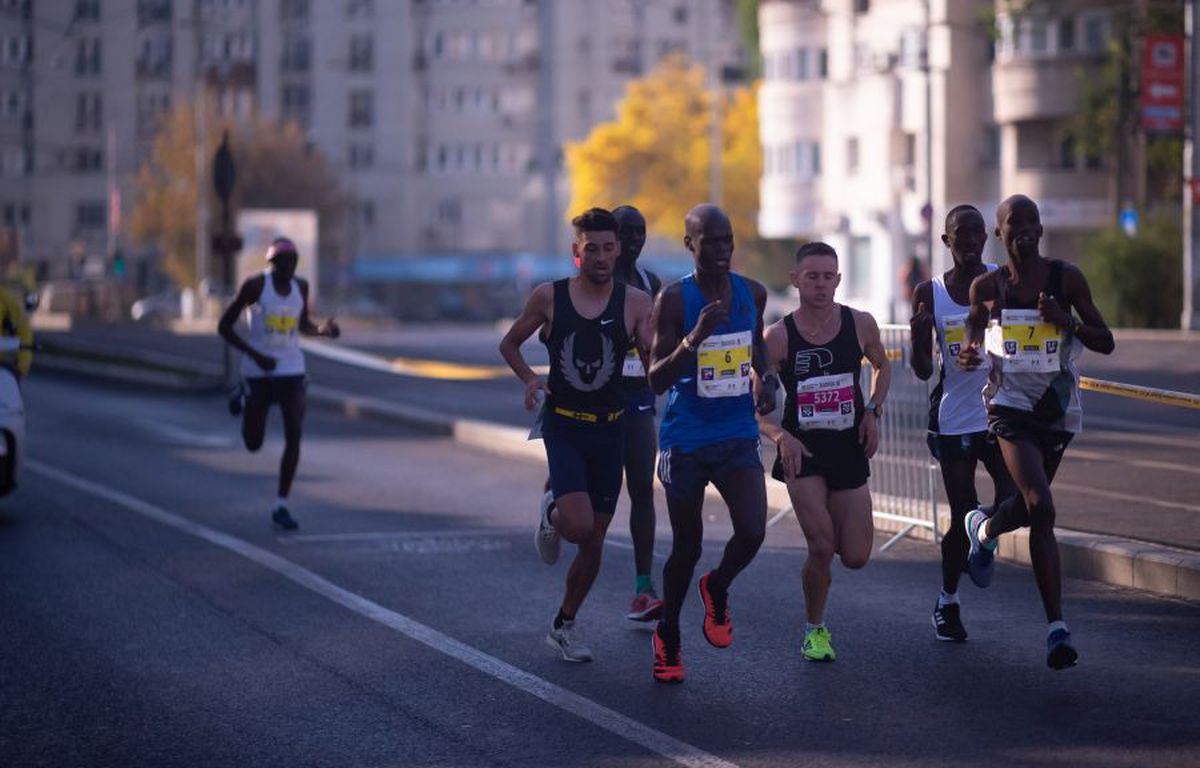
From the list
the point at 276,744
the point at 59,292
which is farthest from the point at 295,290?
the point at 59,292

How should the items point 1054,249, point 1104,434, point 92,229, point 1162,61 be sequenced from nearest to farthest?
1. point 1104,434
2. point 1162,61
3. point 1054,249
4. point 92,229

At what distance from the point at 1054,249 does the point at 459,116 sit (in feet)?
157

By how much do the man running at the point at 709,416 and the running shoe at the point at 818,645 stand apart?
0.51 metres

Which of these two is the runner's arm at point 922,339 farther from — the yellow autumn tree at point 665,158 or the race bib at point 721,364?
the yellow autumn tree at point 665,158

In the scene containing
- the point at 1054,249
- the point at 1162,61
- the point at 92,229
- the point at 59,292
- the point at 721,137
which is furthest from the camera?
the point at 92,229

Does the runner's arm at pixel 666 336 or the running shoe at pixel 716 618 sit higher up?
the runner's arm at pixel 666 336

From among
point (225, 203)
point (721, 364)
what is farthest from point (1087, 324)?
point (225, 203)

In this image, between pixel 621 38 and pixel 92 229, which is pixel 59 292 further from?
pixel 621 38

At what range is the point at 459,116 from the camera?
4043 inches

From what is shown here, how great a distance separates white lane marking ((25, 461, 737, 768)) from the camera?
24.0 feet

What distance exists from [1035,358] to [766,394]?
1155 mm

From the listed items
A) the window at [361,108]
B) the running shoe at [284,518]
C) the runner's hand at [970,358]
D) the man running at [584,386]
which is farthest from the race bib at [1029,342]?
the window at [361,108]

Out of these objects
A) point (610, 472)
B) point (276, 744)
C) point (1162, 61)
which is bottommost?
point (276, 744)

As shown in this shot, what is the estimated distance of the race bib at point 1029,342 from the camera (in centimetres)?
872
